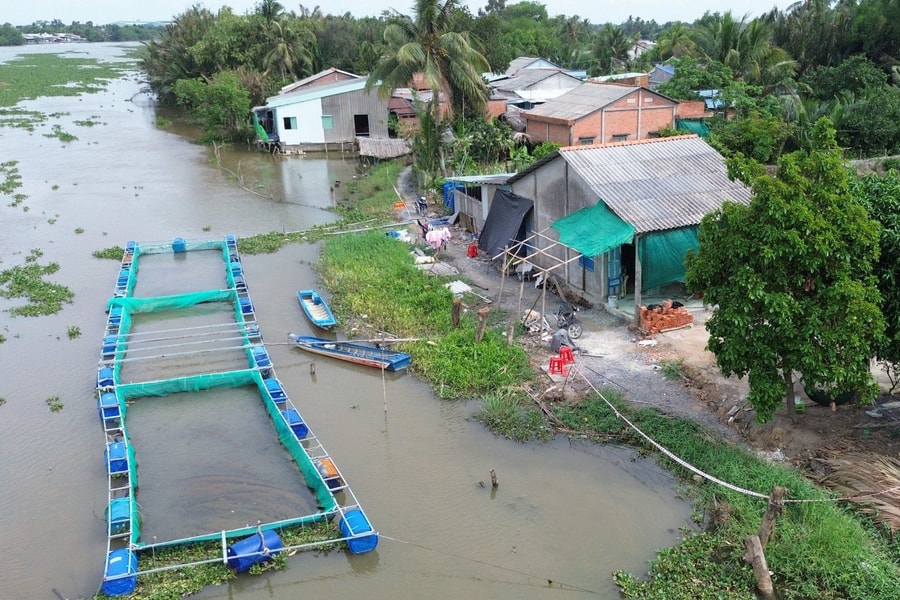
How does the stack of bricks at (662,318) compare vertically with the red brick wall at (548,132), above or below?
below

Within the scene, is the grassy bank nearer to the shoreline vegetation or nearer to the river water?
the shoreline vegetation

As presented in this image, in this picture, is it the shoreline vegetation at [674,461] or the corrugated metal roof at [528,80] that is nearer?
the shoreline vegetation at [674,461]

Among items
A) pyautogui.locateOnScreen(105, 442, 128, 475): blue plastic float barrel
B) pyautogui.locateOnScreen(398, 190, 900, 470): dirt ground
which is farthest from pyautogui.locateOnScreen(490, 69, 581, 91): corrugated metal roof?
pyautogui.locateOnScreen(105, 442, 128, 475): blue plastic float barrel

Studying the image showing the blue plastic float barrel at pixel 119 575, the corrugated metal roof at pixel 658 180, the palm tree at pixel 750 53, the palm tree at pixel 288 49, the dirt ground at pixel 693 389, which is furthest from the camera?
the palm tree at pixel 288 49

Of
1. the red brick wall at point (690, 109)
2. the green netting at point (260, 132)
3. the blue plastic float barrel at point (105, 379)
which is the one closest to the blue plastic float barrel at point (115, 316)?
the blue plastic float barrel at point (105, 379)

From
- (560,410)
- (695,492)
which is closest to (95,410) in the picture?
(560,410)

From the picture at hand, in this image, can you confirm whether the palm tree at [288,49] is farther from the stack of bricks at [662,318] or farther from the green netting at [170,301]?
the stack of bricks at [662,318]
